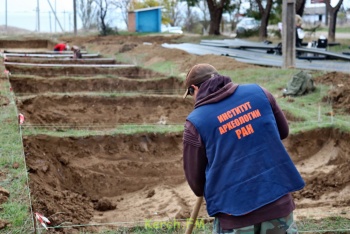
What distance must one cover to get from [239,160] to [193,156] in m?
0.30

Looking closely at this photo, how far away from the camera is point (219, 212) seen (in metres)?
3.46

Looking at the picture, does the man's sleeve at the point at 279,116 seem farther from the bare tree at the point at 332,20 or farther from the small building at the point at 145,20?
the small building at the point at 145,20

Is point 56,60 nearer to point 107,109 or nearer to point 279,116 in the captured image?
point 107,109

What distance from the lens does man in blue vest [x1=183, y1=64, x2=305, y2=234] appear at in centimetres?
337

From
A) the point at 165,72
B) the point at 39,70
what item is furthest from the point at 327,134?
the point at 39,70

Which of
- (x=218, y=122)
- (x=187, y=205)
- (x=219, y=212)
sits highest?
(x=218, y=122)

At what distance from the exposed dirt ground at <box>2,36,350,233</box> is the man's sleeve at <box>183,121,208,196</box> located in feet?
7.92

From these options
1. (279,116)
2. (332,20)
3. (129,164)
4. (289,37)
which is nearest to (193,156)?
(279,116)

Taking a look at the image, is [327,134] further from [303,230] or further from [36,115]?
[36,115]

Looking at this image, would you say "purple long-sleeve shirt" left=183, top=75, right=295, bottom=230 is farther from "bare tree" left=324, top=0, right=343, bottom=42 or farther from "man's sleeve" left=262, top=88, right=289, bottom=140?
"bare tree" left=324, top=0, right=343, bottom=42

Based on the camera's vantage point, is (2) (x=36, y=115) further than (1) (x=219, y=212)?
Yes

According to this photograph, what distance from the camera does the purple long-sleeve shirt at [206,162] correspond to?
336 cm

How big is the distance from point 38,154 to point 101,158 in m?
1.48

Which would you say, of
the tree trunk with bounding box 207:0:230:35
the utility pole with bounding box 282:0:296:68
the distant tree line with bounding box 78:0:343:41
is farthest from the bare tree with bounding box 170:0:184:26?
the utility pole with bounding box 282:0:296:68
